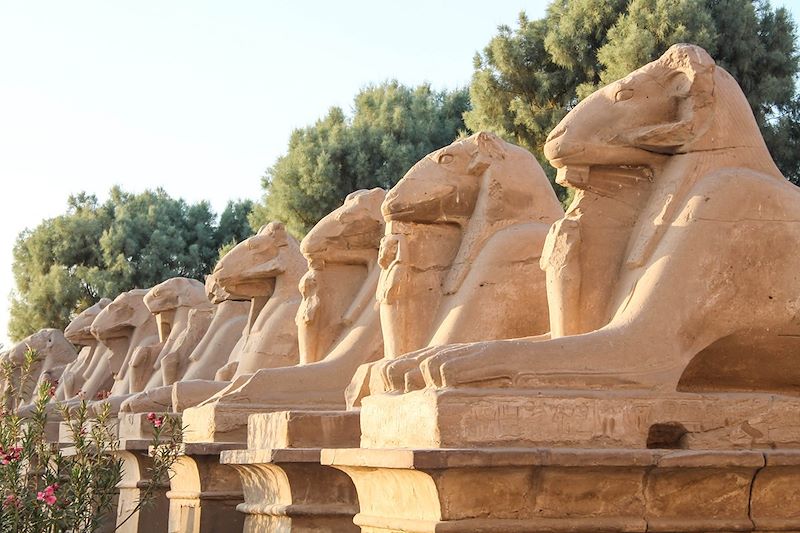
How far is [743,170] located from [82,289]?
935 inches

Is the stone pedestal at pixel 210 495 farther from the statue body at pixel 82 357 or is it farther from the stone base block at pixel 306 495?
the statue body at pixel 82 357

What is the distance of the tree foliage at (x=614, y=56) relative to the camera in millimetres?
16516

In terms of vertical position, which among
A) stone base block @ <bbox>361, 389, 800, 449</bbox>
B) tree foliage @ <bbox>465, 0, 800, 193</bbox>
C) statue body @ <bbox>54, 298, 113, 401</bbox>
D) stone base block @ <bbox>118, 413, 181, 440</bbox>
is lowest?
stone base block @ <bbox>361, 389, 800, 449</bbox>

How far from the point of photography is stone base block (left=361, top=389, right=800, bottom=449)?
15.7 ft

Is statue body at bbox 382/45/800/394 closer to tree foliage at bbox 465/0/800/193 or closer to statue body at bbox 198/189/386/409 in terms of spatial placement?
statue body at bbox 198/189/386/409

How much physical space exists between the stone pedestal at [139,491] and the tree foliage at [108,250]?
56.8 feet

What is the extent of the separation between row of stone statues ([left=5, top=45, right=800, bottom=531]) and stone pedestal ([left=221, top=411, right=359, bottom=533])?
0.06m

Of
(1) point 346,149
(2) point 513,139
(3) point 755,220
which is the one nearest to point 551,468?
(3) point 755,220

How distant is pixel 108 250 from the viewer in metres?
27.5

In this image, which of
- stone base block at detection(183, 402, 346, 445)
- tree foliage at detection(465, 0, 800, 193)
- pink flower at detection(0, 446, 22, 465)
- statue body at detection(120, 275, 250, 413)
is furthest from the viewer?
tree foliage at detection(465, 0, 800, 193)

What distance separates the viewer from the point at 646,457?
4730mm

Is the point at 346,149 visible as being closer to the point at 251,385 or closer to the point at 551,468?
the point at 251,385

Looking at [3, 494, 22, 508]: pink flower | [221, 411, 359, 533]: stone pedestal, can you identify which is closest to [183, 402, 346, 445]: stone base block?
[221, 411, 359, 533]: stone pedestal

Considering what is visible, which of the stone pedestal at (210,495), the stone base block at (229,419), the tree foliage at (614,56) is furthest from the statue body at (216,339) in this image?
the tree foliage at (614,56)
